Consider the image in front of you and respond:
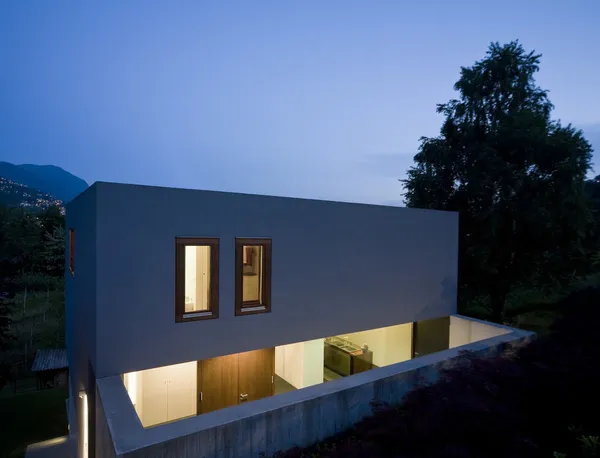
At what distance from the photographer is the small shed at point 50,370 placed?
Answer: 45.9 feet

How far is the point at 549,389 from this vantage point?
180 inches

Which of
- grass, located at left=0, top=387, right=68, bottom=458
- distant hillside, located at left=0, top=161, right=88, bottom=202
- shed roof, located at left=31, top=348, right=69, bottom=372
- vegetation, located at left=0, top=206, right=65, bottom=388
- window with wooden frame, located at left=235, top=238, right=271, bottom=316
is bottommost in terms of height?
grass, located at left=0, top=387, right=68, bottom=458

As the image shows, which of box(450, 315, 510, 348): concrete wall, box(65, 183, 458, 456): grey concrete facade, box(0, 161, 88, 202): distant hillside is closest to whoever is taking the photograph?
box(65, 183, 458, 456): grey concrete facade

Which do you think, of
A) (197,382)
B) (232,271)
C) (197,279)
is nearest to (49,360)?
(197,382)

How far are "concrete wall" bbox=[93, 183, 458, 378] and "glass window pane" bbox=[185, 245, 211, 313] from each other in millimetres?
767

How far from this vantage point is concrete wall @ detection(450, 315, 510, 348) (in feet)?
30.1

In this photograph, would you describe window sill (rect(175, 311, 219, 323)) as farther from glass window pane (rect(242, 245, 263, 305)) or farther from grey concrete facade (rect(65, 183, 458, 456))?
glass window pane (rect(242, 245, 263, 305))

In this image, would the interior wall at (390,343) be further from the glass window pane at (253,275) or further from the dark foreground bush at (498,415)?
the dark foreground bush at (498,415)

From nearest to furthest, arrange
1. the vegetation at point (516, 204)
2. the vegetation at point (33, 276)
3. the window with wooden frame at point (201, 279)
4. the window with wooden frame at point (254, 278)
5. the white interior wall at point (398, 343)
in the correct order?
the vegetation at point (516, 204) < the window with wooden frame at point (201, 279) < the window with wooden frame at point (254, 278) < the white interior wall at point (398, 343) < the vegetation at point (33, 276)

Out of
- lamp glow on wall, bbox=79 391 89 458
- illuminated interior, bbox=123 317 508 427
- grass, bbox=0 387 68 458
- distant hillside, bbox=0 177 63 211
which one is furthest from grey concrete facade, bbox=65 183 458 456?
distant hillside, bbox=0 177 63 211

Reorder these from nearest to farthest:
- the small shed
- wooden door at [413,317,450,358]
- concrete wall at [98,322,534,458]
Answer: concrete wall at [98,322,534,458], wooden door at [413,317,450,358], the small shed

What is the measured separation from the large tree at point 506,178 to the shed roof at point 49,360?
15748 millimetres

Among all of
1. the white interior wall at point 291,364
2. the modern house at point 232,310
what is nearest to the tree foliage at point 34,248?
the modern house at point 232,310

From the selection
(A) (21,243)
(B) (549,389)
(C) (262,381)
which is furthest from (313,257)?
(A) (21,243)
